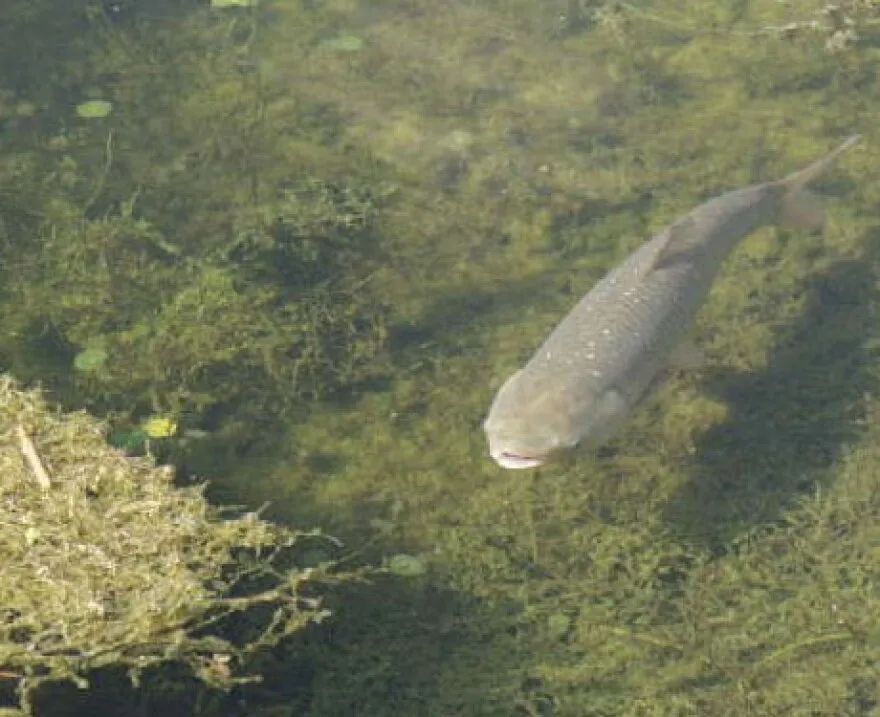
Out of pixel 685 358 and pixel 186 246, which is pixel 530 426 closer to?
pixel 685 358

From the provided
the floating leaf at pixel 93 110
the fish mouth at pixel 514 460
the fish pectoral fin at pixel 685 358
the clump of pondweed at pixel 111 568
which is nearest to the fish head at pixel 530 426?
the fish mouth at pixel 514 460

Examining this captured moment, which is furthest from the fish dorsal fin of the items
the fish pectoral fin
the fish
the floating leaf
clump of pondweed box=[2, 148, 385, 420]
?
the floating leaf

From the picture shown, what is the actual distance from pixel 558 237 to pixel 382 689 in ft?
10.9

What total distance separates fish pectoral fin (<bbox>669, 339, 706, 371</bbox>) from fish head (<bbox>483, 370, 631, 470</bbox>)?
0.50m

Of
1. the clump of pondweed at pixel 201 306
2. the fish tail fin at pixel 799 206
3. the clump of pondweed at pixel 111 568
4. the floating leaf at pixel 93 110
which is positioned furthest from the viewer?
the floating leaf at pixel 93 110

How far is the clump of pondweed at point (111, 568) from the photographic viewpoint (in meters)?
3.70

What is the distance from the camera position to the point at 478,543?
17.2 ft

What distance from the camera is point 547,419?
4.93 m

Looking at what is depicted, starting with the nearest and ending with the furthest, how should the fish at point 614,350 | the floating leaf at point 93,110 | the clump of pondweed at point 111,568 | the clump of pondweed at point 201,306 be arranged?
the clump of pondweed at point 111,568 → the fish at point 614,350 → the clump of pondweed at point 201,306 → the floating leaf at point 93,110

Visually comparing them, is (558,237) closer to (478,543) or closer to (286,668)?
(478,543)

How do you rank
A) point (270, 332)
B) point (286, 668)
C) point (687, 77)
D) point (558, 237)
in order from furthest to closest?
point (687, 77)
point (558, 237)
point (270, 332)
point (286, 668)

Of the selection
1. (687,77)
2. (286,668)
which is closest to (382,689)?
(286,668)

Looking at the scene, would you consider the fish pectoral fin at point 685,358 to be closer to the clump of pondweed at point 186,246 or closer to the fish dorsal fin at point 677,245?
the fish dorsal fin at point 677,245

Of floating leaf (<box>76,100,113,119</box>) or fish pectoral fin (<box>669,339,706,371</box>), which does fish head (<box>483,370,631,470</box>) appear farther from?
floating leaf (<box>76,100,113,119</box>)
